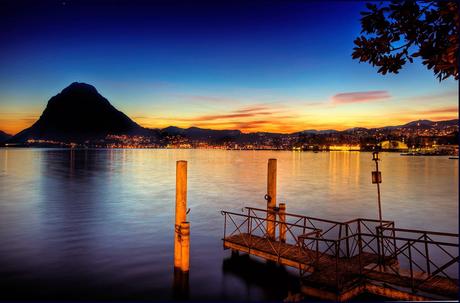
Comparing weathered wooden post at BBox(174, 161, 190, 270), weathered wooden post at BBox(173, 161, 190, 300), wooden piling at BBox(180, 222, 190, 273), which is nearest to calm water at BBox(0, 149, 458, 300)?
weathered wooden post at BBox(173, 161, 190, 300)

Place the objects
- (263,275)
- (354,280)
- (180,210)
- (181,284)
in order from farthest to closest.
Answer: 1. (263,275)
2. (181,284)
3. (180,210)
4. (354,280)

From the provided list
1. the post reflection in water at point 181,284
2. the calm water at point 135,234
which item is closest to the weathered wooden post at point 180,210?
the post reflection in water at point 181,284

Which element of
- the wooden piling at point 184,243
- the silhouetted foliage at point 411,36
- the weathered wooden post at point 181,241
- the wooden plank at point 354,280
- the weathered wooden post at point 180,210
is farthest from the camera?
the weathered wooden post at point 180,210

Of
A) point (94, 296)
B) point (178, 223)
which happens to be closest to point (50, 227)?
point (94, 296)

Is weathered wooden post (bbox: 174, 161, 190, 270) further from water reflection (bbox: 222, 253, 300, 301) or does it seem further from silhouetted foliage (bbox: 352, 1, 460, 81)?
silhouetted foliage (bbox: 352, 1, 460, 81)

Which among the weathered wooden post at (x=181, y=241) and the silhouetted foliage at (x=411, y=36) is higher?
the silhouetted foliage at (x=411, y=36)

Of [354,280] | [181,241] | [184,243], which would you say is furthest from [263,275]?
[354,280]

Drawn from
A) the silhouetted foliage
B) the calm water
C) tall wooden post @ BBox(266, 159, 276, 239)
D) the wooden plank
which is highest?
the silhouetted foliage

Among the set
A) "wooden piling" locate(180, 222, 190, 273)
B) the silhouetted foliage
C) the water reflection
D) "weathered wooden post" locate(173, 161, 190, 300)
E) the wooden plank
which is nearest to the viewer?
the silhouetted foliage

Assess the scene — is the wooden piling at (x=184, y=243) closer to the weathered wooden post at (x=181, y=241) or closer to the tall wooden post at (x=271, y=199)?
the weathered wooden post at (x=181, y=241)

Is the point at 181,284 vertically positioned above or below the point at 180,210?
below

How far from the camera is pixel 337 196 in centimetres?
3697

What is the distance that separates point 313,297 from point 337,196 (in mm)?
29225

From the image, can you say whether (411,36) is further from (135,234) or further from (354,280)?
(135,234)
